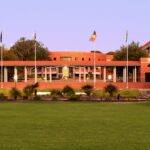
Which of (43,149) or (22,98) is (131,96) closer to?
(22,98)

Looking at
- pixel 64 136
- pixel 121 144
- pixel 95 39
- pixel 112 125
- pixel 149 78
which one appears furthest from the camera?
pixel 149 78

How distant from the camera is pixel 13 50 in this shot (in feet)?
369

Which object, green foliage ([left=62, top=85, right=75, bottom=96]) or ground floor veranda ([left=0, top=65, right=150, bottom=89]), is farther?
ground floor veranda ([left=0, top=65, right=150, bottom=89])

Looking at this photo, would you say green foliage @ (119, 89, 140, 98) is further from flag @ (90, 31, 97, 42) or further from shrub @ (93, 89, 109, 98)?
flag @ (90, 31, 97, 42)

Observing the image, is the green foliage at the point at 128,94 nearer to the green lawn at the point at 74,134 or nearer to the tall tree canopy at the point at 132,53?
the green lawn at the point at 74,134

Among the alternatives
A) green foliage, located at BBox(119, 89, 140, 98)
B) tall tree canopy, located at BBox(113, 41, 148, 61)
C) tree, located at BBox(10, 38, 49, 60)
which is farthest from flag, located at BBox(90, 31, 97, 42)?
tree, located at BBox(10, 38, 49, 60)

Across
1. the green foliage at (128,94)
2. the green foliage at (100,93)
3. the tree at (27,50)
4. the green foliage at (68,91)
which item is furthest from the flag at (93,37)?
the tree at (27,50)

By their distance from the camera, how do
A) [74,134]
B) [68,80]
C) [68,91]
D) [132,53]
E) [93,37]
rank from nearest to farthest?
1. [74,134]
2. [68,91]
3. [93,37]
4. [68,80]
5. [132,53]

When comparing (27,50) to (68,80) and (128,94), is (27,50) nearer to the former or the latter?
(68,80)

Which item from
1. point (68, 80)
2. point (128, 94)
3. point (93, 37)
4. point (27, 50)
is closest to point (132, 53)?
point (27, 50)

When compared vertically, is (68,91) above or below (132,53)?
below

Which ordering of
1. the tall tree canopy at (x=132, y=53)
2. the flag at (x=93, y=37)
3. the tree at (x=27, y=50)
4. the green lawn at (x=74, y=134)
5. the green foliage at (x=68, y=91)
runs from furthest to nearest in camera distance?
the tree at (x=27, y=50)
the tall tree canopy at (x=132, y=53)
the flag at (x=93, y=37)
the green foliage at (x=68, y=91)
the green lawn at (x=74, y=134)

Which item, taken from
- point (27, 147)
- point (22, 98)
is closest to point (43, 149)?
point (27, 147)

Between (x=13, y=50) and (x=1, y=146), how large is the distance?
101 meters
